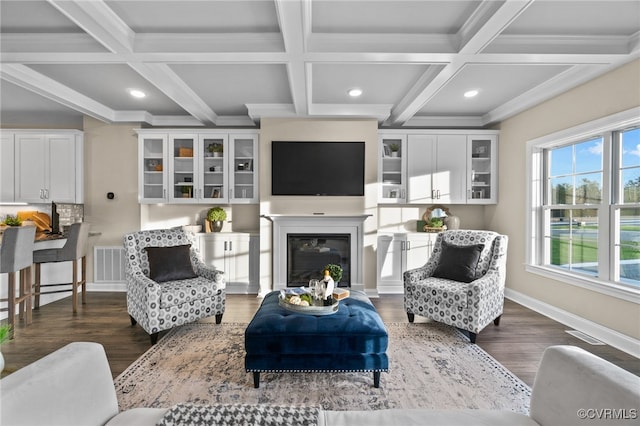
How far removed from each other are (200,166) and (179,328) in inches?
97.2

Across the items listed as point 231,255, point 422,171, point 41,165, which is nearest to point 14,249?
point 41,165

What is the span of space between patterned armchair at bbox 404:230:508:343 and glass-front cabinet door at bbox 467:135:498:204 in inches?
62.1

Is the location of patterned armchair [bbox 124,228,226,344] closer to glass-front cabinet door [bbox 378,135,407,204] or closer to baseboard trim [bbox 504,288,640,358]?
glass-front cabinet door [bbox 378,135,407,204]

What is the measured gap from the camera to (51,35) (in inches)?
108

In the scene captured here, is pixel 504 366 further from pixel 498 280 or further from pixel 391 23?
pixel 391 23

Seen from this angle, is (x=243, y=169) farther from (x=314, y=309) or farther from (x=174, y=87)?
(x=314, y=309)

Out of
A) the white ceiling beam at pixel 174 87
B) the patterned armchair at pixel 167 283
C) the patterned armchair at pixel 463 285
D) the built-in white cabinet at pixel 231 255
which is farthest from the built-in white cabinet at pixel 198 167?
the patterned armchair at pixel 463 285

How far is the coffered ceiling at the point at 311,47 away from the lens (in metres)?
2.37

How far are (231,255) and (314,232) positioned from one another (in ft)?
4.12

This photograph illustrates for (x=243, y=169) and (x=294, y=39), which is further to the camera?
(x=243, y=169)

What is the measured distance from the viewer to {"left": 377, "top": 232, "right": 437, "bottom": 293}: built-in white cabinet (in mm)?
4836

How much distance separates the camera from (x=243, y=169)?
5023mm

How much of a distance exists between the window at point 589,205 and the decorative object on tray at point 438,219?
3.33 ft

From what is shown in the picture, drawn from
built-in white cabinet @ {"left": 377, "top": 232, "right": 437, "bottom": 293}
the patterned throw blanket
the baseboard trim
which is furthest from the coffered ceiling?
the baseboard trim
